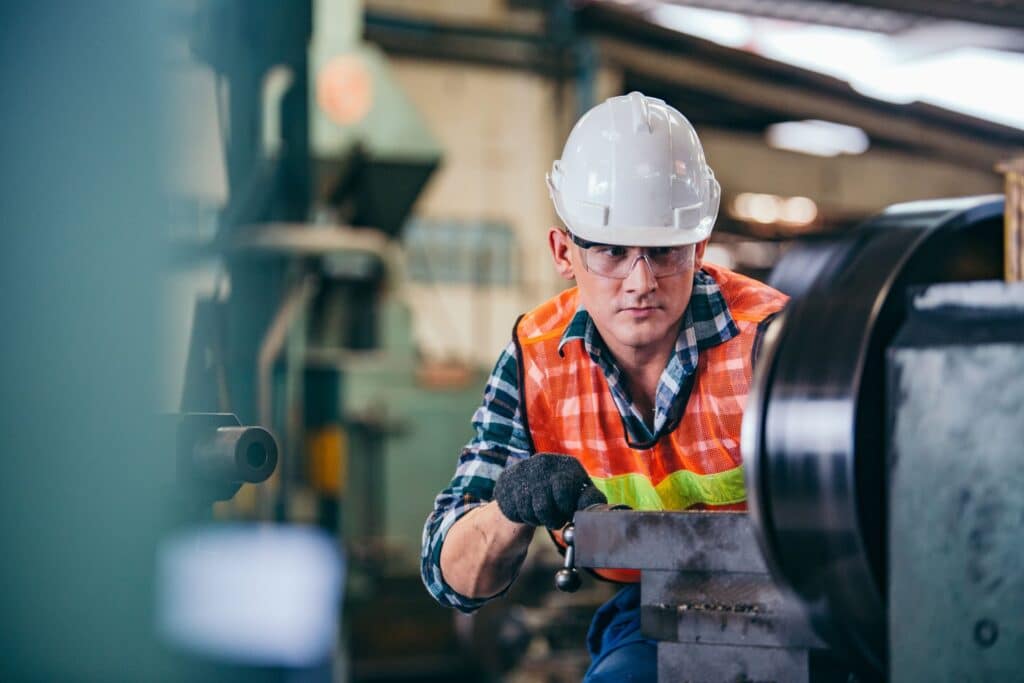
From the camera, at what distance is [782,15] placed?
24.1 feet

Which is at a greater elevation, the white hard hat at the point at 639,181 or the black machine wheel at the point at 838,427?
the white hard hat at the point at 639,181

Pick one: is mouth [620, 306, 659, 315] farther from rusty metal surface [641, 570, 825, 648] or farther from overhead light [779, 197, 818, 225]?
overhead light [779, 197, 818, 225]

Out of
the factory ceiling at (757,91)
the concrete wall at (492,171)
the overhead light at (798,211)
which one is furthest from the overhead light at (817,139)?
the concrete wall at (492,171)

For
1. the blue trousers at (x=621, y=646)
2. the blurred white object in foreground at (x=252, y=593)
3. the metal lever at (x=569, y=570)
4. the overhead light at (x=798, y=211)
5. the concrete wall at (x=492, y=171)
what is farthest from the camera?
the overhead light at (x=798, y=211)

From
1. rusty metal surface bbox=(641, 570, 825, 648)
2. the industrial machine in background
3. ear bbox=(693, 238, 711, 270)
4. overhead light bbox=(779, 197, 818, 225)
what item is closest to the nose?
ear bbox=(693, 238, 711, 270)

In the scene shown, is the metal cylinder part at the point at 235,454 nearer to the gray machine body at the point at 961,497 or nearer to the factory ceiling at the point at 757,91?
the gray machine body at the point at 961,497

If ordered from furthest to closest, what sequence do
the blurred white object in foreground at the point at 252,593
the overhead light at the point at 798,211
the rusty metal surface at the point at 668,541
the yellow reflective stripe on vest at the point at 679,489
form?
the overhead light at the point at 798,211 < the yellow reflective stripe on vest at the point at 679,489 < the rusty metal surface at the point at 668,541 < the blurred white object in foreground at the point at 252,593

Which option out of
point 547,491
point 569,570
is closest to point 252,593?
point 547,491

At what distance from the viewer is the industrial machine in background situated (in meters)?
0.89

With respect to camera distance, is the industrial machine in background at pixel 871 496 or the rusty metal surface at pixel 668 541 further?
the rusty metal surface at pixel 668 541

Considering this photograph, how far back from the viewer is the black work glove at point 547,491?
149cm

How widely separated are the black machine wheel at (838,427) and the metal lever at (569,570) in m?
0.29

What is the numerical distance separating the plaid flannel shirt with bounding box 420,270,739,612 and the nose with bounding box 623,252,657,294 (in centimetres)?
9

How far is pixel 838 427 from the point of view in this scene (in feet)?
3.40
